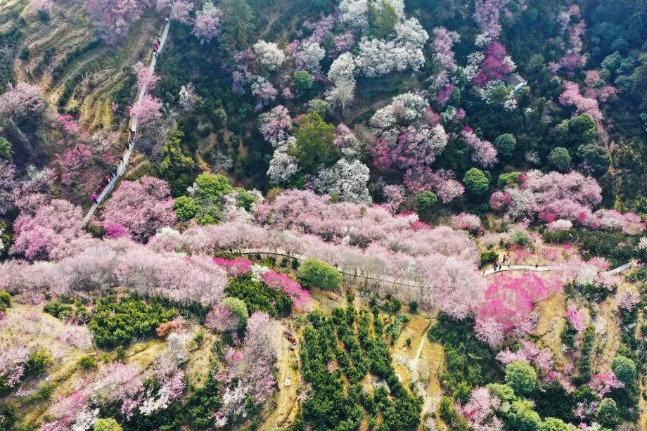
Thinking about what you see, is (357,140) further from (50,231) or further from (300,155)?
(50,231)

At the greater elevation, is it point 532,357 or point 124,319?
point 124,319

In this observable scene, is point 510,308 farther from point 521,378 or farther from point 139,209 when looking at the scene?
point 139,209

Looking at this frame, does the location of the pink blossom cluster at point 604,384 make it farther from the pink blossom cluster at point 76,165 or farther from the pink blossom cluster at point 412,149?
the pink blossom cluster at point 76,165

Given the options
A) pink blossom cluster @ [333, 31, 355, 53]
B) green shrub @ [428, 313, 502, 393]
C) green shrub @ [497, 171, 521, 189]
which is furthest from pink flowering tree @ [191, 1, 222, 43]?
green shrub @ [428, 313, 502, 393]

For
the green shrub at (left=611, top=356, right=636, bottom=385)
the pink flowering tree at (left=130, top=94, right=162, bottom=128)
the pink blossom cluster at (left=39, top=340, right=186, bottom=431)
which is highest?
the pink flowering tree at (left=130, top=94, right=162, bottom=128)

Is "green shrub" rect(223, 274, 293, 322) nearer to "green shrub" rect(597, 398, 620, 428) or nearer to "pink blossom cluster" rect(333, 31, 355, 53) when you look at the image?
"green shrub" rect(597, 398, 620, 428)

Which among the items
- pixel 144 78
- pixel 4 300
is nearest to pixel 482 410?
pixel 4 300

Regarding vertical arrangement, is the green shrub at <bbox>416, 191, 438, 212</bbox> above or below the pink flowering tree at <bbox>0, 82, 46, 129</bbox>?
below
